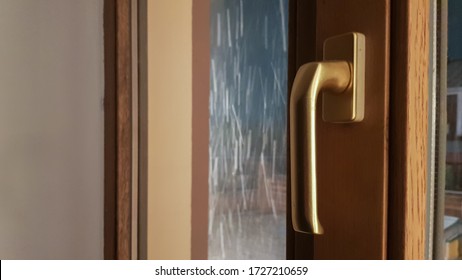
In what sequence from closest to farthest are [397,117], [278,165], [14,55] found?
[397,117]
[278,165]
[14,55]

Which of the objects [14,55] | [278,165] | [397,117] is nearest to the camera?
[397,117]

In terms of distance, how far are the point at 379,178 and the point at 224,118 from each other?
1.84 feet

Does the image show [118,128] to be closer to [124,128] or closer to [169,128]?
[124,128]

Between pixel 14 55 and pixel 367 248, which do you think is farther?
pixel 14 55

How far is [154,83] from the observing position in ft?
2.76

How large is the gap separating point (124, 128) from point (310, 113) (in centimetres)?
60

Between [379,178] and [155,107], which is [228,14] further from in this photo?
[379,178]

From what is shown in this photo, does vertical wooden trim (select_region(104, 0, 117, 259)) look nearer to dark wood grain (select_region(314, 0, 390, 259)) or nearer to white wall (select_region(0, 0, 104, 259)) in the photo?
white wall (select_region(0, 0, 104, 259))

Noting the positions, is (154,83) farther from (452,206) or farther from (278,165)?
(452,206)

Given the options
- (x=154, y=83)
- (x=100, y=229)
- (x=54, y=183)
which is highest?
(x=154, y=83)

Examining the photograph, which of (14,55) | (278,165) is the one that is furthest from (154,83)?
(278,165)

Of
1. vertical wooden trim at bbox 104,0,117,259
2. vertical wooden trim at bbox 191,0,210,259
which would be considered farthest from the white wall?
vertical wooden trim at bbox 191,0,210,259

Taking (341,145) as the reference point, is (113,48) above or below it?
above

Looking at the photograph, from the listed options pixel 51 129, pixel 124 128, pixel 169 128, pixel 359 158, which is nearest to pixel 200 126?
pixel 169 128
